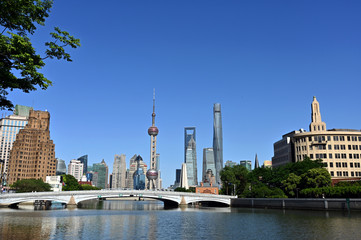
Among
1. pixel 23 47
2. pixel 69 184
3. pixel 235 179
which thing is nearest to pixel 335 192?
pixel 235 179

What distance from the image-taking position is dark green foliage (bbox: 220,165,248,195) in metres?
136

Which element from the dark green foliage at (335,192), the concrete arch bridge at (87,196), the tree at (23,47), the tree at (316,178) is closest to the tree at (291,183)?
the tree at (316,178)

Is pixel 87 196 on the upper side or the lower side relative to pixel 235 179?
lower

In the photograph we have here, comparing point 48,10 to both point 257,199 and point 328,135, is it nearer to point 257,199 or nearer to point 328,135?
point 257,199

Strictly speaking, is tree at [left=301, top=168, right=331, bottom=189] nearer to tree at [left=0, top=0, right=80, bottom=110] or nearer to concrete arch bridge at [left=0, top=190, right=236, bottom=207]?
concrete arch bridge at [left=0, top=190, right=236, bottom=207]

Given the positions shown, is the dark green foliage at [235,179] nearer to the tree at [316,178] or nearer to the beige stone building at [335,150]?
the beige stone building at [335,150]

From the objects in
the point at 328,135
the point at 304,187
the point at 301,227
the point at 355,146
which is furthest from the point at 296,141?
the point at 301,227

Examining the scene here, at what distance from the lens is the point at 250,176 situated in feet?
420

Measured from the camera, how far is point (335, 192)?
8138 centimetres

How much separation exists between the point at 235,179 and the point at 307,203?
54.8 metres

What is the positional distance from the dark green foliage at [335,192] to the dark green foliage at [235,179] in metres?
43.1

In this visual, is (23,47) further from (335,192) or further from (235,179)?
(235,179)

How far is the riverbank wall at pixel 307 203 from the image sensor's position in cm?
7307

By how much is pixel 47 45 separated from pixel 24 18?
2163 mm
